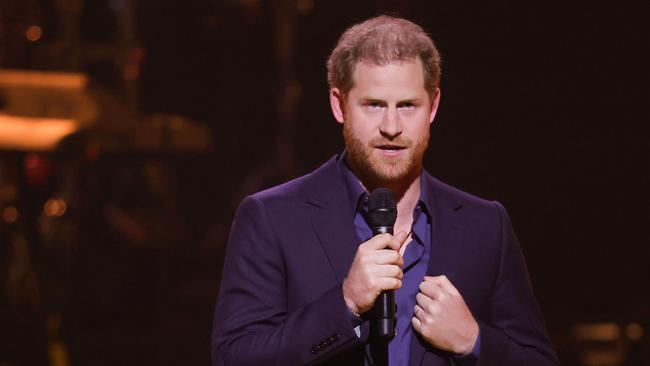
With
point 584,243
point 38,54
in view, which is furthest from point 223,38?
point 584,243

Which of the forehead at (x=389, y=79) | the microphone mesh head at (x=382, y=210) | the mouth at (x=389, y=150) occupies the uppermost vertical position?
the forehead at (x=389, y=79)

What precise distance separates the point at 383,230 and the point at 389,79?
0.97 feet

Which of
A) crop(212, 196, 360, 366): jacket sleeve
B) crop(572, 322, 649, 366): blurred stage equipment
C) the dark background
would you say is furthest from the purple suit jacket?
crop(572, 322, 649, 366): blurred stage equipment

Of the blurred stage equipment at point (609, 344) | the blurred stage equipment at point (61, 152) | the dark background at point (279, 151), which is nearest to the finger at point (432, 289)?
the dark background at point (279, 151)

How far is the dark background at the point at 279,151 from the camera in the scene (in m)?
4.23

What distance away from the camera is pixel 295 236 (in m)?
1.84

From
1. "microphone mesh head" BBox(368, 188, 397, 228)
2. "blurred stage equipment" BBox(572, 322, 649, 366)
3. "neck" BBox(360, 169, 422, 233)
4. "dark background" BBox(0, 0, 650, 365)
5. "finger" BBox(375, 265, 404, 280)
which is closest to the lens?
"finger" BBox(375, 265, 404, 280)

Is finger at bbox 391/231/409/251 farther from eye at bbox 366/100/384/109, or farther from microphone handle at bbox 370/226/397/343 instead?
eye at bbox 366/100/384/109

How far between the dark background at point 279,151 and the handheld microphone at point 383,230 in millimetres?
2347

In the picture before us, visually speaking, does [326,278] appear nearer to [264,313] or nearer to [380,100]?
[264,313]

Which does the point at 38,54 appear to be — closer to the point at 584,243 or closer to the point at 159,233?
the point at 159,233

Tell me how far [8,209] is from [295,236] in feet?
10.9

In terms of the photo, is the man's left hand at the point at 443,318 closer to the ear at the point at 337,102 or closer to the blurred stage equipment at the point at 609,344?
the ear at the point at 337,102

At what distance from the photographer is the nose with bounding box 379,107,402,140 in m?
1.76
